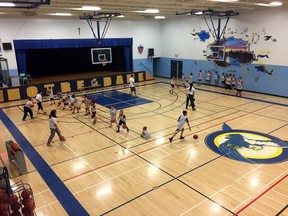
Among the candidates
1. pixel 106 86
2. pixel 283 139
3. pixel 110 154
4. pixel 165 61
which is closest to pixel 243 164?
pixel 283 139

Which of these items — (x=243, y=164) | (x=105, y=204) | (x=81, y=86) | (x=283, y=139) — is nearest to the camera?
(x=105, y=204)

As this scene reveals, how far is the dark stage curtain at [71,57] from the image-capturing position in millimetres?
21875

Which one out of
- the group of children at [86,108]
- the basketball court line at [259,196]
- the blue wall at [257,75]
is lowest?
the basketball court line at [259,196]

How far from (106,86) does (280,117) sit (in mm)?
14553

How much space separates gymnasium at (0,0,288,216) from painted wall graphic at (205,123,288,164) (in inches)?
2.5

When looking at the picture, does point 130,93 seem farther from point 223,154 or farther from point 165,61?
point 223,154

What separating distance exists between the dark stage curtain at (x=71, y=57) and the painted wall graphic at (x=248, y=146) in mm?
15372

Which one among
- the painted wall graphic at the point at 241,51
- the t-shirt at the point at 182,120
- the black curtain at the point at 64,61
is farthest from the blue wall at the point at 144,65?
the t-shirt at the point at 182,120

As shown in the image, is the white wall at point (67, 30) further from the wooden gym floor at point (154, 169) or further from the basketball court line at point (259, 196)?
the basketball court line at point (259, 196)

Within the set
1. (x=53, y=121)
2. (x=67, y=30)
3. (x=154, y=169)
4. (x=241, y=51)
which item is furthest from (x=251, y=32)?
(x=53, y=121)

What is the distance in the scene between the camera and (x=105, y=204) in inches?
261

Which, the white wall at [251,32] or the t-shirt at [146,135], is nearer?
the t-shirt at [146,135]

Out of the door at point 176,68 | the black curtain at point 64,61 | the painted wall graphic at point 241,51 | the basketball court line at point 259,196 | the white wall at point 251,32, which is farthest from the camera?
the door at point 176,68

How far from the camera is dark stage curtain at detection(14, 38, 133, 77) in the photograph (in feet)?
71.8
